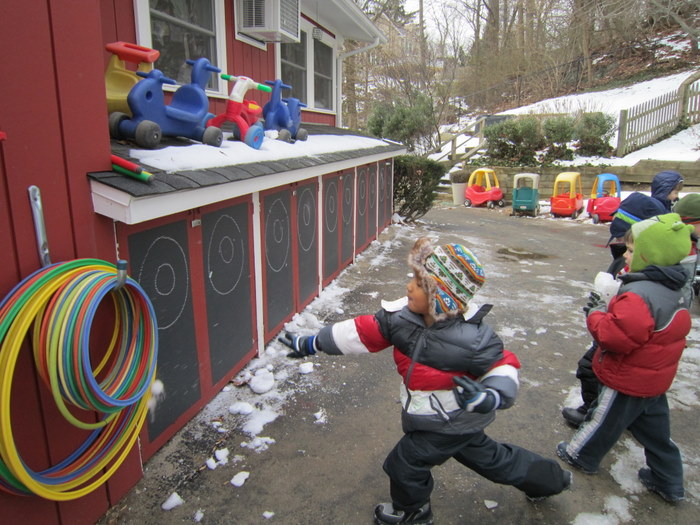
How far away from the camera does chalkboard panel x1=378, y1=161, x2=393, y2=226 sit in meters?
9.27

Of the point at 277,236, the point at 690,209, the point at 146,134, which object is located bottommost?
the point at 277,236

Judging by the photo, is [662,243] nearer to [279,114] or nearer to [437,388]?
[437,388]

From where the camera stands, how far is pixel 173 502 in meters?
2.54

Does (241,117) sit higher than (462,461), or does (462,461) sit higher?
(241,117)

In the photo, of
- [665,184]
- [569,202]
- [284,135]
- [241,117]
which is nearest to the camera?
[241,117]

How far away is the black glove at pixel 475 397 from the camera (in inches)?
76.0

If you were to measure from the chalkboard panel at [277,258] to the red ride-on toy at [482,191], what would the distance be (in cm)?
1005

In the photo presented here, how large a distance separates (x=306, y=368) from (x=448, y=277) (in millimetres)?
2251

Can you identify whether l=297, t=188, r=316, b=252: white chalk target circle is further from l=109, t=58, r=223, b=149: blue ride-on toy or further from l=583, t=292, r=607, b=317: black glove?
l=583, t=292, r=607, b=317: black glove

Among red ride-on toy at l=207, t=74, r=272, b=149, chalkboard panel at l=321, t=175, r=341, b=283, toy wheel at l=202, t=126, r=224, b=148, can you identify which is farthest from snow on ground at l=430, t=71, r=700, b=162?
toy wheel at l=202, t=126, r=224, b=148

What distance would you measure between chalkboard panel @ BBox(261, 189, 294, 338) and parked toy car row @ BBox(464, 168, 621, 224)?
8.87 m

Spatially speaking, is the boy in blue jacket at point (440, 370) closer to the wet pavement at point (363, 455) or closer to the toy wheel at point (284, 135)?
the wet pavement at point (363, 455)

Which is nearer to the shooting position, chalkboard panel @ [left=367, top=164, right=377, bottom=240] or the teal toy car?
chalkboard panel @ [left=367, top=164, right=377, bottom=240]

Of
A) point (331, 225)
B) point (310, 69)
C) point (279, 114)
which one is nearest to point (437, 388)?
point (279, 114)
